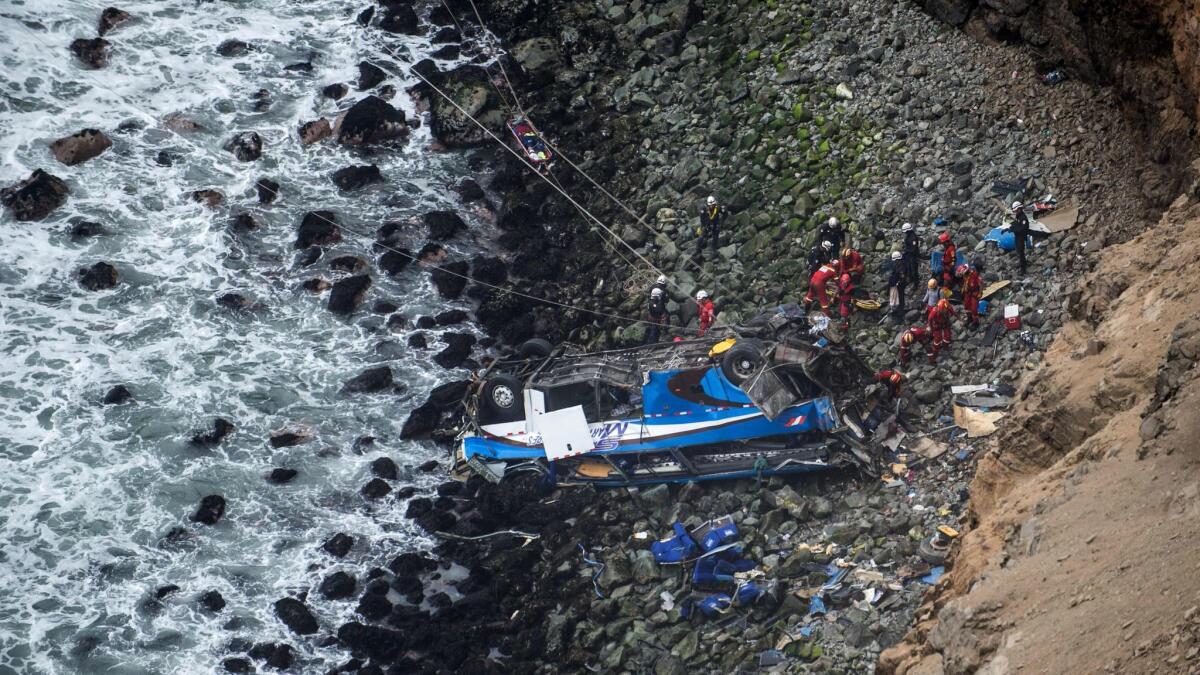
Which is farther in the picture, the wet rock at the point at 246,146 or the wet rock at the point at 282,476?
the wet rock at the point at 246,146

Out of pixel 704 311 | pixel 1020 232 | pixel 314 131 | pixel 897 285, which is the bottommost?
pixel 314 131

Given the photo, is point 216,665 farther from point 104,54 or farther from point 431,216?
point 104,54

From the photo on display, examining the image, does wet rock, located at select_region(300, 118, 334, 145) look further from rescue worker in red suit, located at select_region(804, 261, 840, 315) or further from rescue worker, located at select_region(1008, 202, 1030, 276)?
rescue worker, located at select_region(1008, 202, 1030, 276)

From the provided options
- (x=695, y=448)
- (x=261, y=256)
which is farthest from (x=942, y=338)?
(x=261, y=256)

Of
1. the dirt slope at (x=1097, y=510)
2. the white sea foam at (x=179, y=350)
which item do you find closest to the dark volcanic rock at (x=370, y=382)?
the white sea foam at (x=179, y=350)

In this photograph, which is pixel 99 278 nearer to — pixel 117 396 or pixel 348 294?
pixel 117 396

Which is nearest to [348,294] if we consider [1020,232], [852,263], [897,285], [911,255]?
[852,263]

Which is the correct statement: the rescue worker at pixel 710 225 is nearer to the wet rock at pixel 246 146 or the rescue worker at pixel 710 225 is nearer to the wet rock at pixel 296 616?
the wet rock at pixel 296 616
